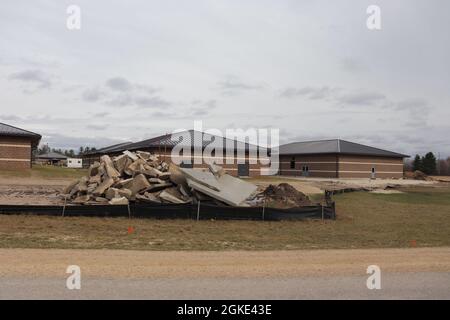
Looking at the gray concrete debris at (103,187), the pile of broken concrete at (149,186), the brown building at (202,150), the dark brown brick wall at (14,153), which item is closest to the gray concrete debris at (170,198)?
the pile of broken concrete at (149,186)

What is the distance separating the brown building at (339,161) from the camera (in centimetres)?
7250

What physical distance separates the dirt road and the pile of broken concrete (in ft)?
29.2

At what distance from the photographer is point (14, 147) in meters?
41.6

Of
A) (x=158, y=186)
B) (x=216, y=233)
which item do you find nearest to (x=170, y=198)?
(x=158, y=186)

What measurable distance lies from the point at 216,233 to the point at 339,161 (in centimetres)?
5997

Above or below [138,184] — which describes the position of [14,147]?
above

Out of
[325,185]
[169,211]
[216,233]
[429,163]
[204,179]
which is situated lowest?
[216,233]

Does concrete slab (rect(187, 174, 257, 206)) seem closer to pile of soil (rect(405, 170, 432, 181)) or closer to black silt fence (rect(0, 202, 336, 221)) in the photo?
black silt fence (rect(0, 202, 336, 221))

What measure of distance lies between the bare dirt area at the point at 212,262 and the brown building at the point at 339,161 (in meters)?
62.4

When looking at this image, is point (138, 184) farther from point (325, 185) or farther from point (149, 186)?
point (325, 185)

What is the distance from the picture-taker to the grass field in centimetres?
1226

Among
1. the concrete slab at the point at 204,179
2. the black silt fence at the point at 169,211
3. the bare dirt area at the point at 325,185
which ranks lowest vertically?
the black silt fence at the point at 169,211

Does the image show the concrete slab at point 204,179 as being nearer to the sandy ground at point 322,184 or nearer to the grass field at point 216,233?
the grass field at point 216,233
